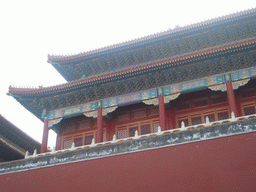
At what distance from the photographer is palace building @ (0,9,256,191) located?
11.8 metres

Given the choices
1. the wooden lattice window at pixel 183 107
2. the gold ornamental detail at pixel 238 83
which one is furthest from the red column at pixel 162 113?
the gold ornamental detail at pixel 238 83

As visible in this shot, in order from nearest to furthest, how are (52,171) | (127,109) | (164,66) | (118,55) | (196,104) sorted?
(52,171) → (164,66) → (196,104) → (127,109) → (118,55)

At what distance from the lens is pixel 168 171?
11945 millimetres

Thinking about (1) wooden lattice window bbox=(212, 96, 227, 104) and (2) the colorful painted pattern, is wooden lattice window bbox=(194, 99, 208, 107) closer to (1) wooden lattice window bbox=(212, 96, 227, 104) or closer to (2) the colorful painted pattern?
(1) wooden lattice window bbox=(212, 96, 227, 104)

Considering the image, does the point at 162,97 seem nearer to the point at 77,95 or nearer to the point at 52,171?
the point at 77,95

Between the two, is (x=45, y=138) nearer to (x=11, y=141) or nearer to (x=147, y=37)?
(x=11, y=141)

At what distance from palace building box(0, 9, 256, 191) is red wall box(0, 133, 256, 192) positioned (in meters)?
0.03

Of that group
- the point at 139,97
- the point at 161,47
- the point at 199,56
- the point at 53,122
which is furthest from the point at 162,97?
the point at 53,122

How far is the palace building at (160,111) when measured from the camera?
38.7ft

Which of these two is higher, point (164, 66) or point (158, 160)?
point (164, 66)

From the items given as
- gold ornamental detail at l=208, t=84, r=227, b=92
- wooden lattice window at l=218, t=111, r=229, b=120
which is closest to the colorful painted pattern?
gold ornamental detail at l=208, t=84, r=227, b=92

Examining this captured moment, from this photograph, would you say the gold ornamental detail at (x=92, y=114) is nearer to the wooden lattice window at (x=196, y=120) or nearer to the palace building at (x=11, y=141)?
the wooden lattice window at (x=196, y=120)

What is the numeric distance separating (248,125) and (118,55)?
892 cm

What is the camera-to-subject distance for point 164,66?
1501 cm
